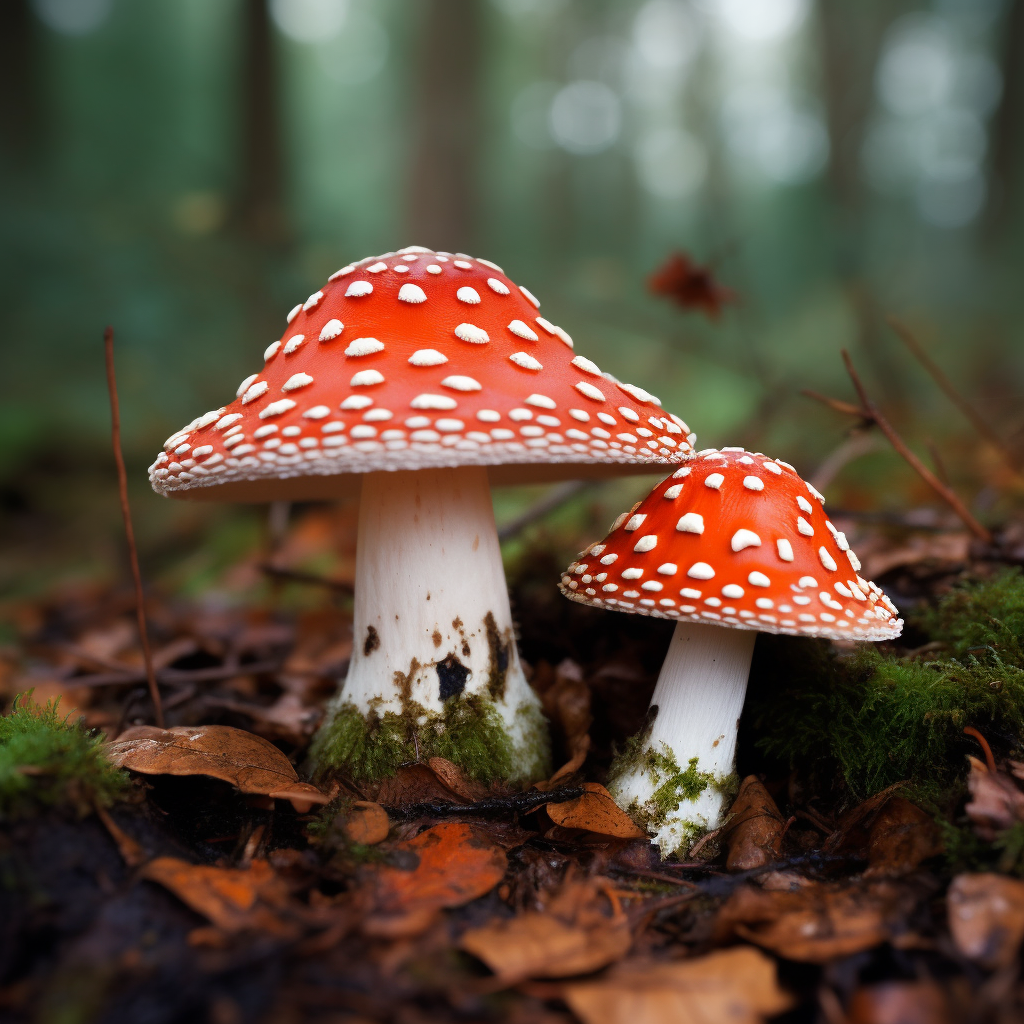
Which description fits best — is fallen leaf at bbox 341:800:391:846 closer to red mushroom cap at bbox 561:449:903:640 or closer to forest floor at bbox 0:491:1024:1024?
forest floor at bbox 0:491:1024:1024

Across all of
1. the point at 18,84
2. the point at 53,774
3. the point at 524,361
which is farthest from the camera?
the point at 18,84

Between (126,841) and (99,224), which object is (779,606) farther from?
(99,224)

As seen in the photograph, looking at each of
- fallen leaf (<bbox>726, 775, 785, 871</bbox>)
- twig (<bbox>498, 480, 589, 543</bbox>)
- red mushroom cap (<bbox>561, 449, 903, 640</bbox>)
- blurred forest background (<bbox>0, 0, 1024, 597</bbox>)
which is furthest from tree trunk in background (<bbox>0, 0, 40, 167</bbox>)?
fallen leaf (<bbox>726, 775, 785, 871</bbox>)

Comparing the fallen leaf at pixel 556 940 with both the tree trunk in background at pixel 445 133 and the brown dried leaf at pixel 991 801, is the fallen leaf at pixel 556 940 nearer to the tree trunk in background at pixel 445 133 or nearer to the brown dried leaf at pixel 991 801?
the brown dried leaf at pixel 991 801

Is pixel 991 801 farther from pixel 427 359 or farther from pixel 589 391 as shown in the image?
pixel 427 359

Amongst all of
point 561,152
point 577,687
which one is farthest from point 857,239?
point 561,152

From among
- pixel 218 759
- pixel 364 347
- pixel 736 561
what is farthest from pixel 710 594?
pixel 218 759

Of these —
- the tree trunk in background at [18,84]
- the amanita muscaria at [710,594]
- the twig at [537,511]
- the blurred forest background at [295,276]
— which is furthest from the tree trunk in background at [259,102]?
the amanita muscaria at [710,594]
